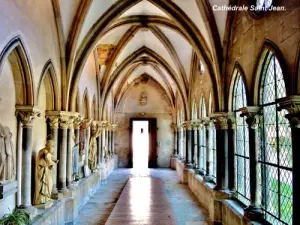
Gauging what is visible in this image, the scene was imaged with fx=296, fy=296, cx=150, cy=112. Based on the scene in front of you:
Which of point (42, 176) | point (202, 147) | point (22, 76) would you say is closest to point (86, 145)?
point (202, 147)

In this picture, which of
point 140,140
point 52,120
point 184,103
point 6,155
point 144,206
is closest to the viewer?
point 6,155

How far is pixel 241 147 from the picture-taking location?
746cm

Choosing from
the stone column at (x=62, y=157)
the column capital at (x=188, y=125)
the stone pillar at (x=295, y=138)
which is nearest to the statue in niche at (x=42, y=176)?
the stone column at (x=62, y=157)

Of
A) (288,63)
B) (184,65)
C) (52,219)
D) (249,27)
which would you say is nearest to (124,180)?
(184,65)

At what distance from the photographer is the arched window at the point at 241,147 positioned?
7047mm

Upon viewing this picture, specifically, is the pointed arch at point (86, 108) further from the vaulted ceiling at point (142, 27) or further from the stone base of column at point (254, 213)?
the stone base of column at point (254, 213)

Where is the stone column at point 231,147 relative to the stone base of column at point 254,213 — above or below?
above

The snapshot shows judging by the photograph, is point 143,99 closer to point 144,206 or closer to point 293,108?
point 144,206

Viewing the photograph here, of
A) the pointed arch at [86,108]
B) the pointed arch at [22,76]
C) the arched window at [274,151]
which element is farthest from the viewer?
the pointed arch at [86,108]

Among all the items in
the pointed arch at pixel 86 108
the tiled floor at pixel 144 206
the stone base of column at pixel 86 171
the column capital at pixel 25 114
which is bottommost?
the tiled floor at pixel 144 206

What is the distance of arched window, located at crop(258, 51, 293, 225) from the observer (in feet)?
15.8

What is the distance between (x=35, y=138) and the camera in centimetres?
707

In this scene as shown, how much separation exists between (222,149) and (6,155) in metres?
5.33

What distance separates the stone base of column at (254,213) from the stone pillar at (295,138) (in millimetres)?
1623
